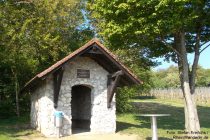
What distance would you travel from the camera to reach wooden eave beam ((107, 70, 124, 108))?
15.2m

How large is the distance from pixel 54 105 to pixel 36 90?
107 inches

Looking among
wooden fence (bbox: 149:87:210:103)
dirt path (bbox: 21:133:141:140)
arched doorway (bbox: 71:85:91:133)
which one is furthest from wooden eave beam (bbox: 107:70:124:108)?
wooden fence (bbox: 149:87:210:103)

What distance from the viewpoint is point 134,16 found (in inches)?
572

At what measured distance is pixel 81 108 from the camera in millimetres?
→ 18391

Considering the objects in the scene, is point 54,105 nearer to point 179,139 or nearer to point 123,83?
point 123,83

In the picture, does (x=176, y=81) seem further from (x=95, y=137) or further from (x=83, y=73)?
(x=95, y=137)

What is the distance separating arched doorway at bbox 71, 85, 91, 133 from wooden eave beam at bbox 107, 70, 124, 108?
2139mm

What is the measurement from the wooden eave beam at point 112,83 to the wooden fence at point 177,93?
2824cm

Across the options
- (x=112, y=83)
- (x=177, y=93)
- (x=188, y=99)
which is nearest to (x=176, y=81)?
(x=177, y=93)

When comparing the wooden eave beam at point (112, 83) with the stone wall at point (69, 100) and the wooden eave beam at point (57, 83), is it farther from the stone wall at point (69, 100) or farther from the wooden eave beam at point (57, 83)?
the wooden eave beam at point (57, 83)

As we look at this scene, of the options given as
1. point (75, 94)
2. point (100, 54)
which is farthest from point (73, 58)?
point (75, 94)

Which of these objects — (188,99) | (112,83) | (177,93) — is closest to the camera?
(188,99)

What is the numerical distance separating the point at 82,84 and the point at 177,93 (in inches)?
1356

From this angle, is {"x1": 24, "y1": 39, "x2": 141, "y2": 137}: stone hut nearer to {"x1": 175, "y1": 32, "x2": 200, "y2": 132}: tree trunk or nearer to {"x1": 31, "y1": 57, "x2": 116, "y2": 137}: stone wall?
{"x1": 31, "y1": 57, "x2": 116, "y2": 137}: stone wall
